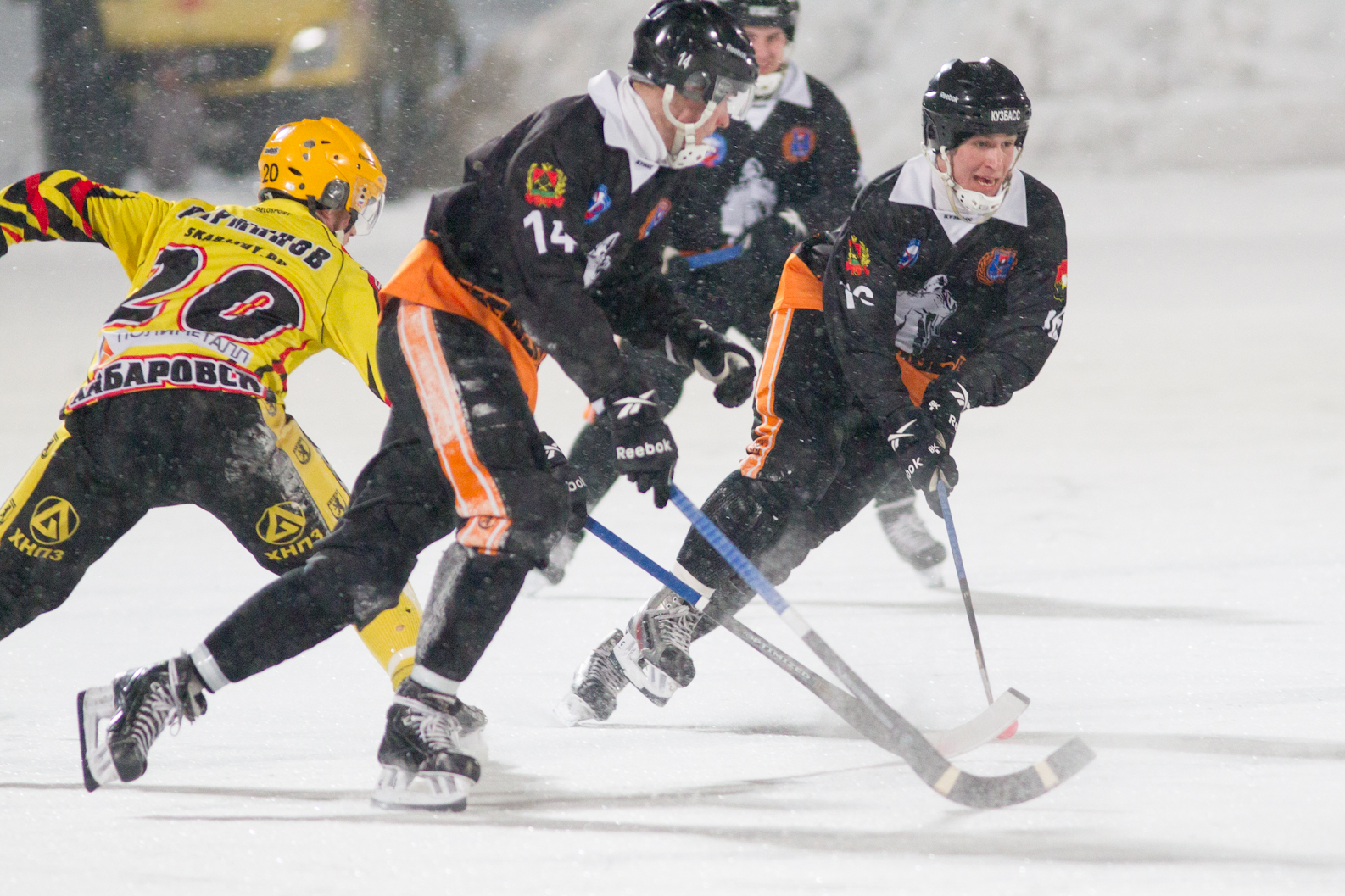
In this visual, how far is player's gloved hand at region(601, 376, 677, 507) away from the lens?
205 centimetres

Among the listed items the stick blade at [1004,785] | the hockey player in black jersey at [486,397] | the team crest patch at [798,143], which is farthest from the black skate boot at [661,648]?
the team crest patch at [798,143]

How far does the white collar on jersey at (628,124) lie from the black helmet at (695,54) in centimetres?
5

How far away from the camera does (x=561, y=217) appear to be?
202 centimetres

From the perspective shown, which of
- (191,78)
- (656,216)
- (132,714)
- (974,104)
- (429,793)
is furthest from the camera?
(191,78)

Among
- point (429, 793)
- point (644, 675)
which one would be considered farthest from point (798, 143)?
point (429, 793)

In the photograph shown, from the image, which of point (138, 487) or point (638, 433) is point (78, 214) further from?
point (638, 433)

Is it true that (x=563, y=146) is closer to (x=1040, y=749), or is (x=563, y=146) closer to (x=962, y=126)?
(x=962, y=126)

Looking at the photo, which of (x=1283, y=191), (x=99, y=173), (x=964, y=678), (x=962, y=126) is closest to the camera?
(x=962, y=126)

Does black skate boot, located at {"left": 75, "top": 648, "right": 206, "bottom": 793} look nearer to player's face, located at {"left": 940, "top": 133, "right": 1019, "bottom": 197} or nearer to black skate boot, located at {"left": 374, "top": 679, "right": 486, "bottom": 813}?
black skate boot, located at {"left": 374, "top": 679, "right": 486, "bottom": 813}

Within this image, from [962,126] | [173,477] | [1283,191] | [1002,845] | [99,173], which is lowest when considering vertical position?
[1002,845]

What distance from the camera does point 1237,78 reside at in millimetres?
13336

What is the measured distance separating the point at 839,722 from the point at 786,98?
5.90 feet

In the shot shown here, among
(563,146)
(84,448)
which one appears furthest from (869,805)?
(84,448)

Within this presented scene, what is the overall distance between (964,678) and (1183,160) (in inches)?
435
